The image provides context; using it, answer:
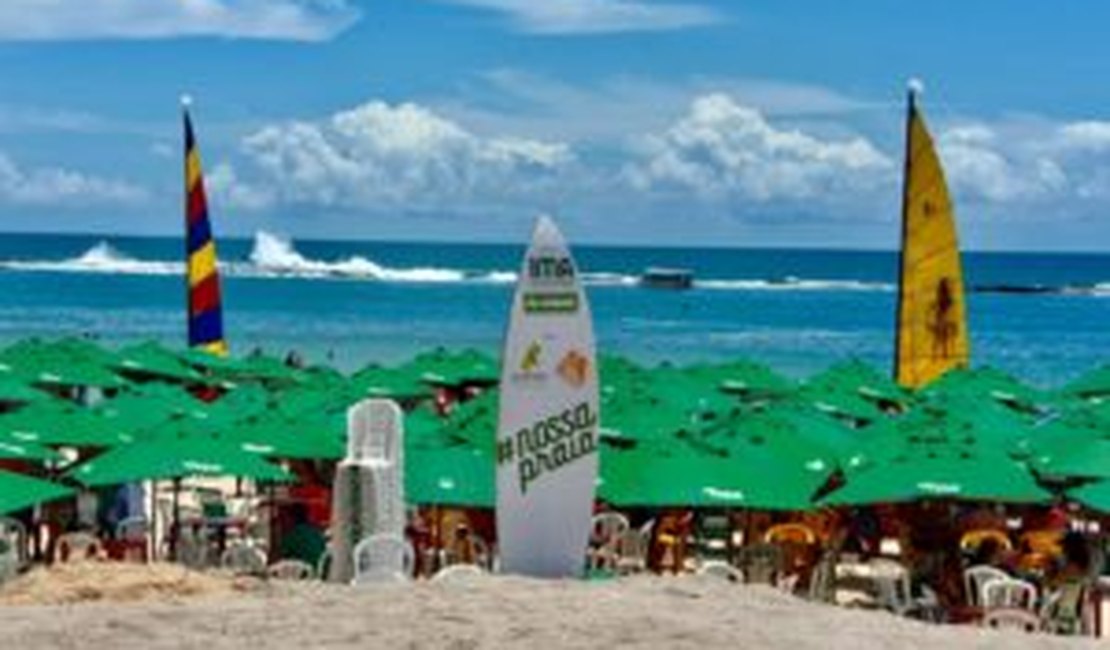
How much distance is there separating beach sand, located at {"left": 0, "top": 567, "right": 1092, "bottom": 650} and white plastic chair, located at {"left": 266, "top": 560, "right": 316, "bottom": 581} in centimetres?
341

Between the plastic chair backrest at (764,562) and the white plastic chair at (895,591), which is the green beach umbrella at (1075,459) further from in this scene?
the plastic chair backrest at (764,562)

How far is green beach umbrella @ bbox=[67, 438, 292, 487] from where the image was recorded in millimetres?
15844

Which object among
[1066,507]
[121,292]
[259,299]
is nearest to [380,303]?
[259,299]

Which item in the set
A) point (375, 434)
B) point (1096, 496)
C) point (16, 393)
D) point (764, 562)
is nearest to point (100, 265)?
point (16, 393)

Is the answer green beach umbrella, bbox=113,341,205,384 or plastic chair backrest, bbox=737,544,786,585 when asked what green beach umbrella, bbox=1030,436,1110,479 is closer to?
plastic chair backrest, bbox=737,544,786,585

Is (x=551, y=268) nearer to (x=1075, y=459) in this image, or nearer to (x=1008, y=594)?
(x=1008, y=594)

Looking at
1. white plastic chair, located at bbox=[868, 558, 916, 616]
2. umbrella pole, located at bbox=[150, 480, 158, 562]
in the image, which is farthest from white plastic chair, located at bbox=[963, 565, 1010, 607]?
umbrella pole, located at bbox=[150, 480, 158, 562]

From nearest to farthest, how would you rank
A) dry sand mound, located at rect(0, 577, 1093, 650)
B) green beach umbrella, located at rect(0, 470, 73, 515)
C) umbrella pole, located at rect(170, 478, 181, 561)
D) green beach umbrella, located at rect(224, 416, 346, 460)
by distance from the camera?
1. dry sand mound, located at rect(0, 577, 1093, 650)
2. green beach umbrella, located at rect(0, 470, 73, 515)
3. umbrella pole, located at rect(170, 478, 181, 561)
4. green beach umbrella, located at rect(224, 416, 346, 460)

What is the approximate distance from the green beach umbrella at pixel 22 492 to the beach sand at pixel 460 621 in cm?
352

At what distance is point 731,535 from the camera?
57.2ft

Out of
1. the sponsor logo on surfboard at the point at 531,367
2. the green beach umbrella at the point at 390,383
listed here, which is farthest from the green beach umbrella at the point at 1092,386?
the sponsor logo on surfboard at the point at 531,367

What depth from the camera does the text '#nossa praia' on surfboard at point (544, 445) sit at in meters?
11.5

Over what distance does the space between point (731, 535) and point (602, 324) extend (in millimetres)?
71833

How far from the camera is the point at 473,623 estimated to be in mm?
9055
